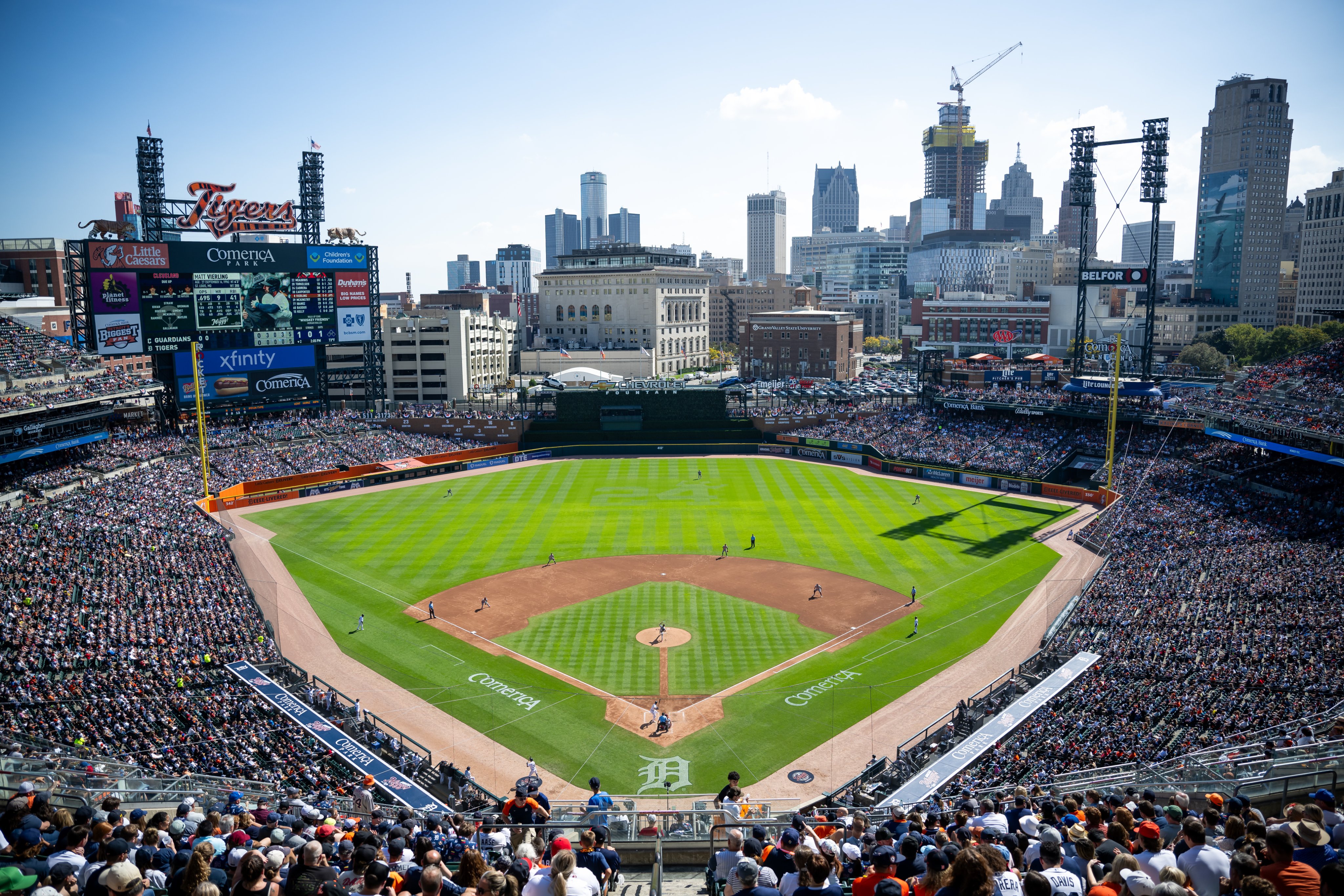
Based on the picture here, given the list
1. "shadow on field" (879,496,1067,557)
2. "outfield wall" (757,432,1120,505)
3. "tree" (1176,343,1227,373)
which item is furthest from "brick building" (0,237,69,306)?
"tree" (1176,343,1227,373)

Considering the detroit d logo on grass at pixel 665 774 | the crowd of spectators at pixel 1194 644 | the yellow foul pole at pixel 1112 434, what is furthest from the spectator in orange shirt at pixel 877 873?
the yellow foul pole at pixel 1112 434

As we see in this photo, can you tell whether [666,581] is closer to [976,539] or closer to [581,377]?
[976,539]

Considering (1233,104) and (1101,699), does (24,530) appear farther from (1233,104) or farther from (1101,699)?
(1233,104)

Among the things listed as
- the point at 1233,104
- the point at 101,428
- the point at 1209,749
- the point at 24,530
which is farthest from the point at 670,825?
the point at 1233,104

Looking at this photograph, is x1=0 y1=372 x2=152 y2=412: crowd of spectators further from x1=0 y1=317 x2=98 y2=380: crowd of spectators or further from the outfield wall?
the outfield wall

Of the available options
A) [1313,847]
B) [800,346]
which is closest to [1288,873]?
[1313,847]

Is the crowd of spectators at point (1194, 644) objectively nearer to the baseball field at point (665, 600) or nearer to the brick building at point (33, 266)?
the baseball field at point (665, 600)
